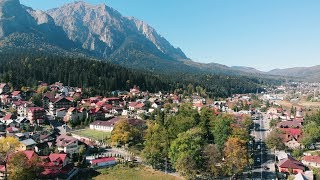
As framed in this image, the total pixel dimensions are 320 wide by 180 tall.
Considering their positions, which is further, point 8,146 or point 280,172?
point 280,172

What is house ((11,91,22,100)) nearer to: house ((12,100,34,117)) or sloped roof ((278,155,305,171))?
house ((12,100,34,117))

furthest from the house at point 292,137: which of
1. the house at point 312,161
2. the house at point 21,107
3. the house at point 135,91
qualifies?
the house at point 135,91

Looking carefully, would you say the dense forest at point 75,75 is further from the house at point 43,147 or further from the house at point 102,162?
the house at point 102,162

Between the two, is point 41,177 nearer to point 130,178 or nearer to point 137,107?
point 130,178

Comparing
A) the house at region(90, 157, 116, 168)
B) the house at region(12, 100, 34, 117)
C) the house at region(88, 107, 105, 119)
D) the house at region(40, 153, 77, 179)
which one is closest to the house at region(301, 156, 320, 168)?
the house at region(90, 157, 116, 168)

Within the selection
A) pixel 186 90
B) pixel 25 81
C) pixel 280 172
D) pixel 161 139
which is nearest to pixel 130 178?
pixel 161 139

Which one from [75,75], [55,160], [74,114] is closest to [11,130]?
[55,160]
